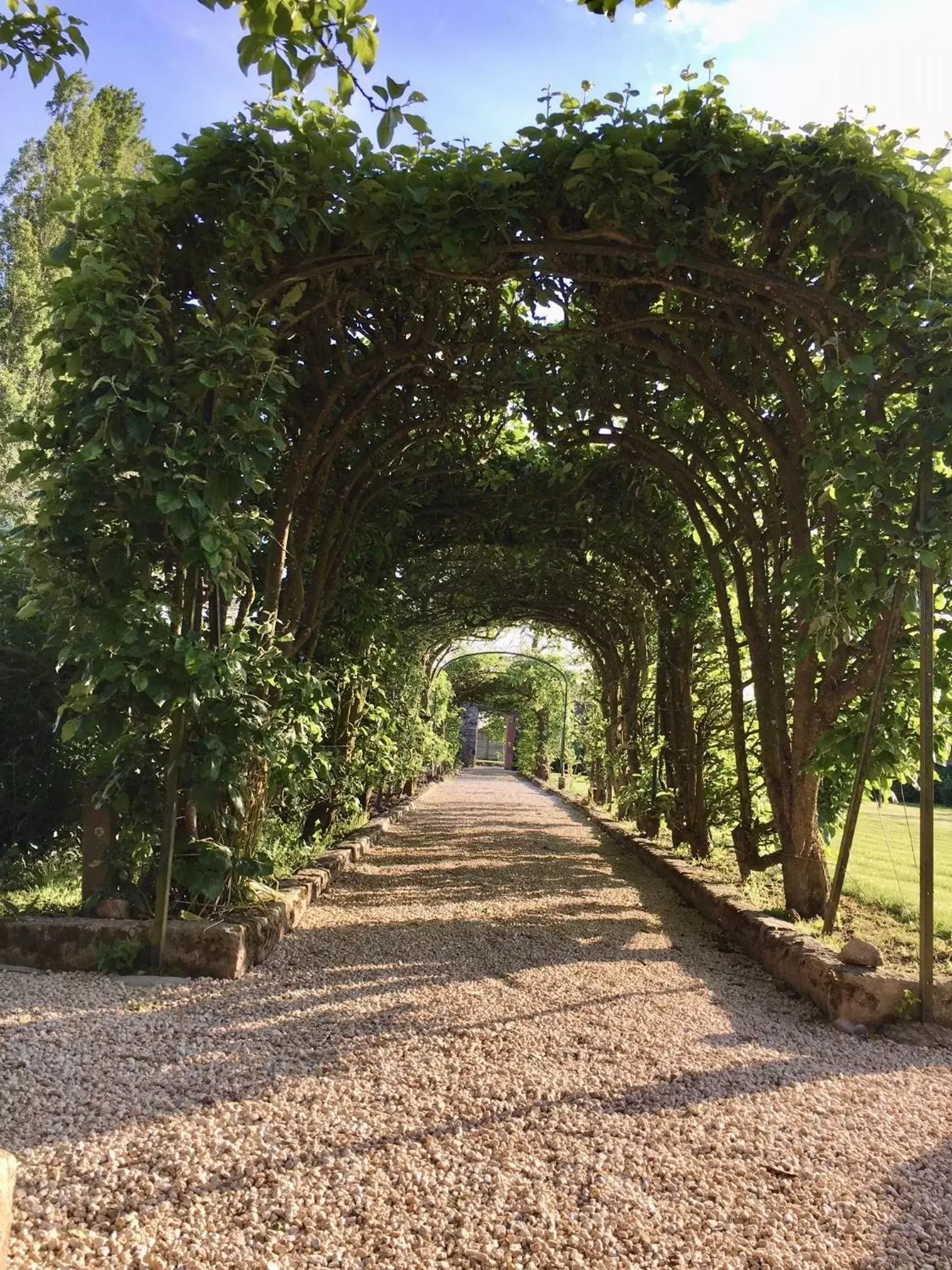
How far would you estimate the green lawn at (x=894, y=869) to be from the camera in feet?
15.8

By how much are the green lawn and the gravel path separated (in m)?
1.14

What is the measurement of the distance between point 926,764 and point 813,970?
937 millimetres

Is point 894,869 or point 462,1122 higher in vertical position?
point 894,869

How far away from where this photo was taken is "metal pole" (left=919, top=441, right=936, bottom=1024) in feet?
9.45

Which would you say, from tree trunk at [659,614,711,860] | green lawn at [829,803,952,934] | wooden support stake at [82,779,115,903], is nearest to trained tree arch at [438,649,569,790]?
green lawn at [829,803,952,934]

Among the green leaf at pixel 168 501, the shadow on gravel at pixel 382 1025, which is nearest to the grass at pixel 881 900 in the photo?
the shadow on gravel at pixel 382 1025

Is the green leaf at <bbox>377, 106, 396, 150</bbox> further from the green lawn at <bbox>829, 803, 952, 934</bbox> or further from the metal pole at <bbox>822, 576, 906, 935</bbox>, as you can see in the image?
the green lawn at <bbox>829, 803, 952, 934</bbox>

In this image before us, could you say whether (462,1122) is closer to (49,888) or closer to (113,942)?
(113,942)

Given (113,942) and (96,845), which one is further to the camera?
(96,845)

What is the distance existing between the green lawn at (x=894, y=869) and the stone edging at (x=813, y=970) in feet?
1.54

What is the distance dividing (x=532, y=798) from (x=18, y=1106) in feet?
50.3

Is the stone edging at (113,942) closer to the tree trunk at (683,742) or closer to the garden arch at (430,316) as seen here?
the garden arch at (430,316)

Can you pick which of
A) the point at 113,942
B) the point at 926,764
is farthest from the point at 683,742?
the point at 113,942

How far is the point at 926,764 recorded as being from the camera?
9.60ft
